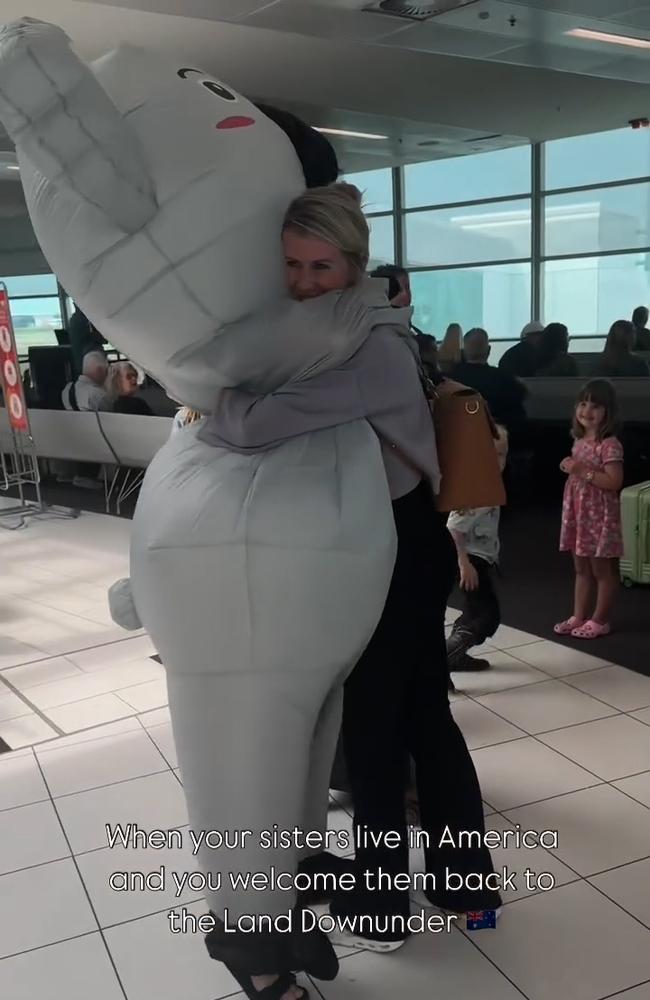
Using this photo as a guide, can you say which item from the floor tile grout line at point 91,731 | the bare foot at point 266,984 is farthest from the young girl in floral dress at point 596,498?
the bare foot at point 266,984

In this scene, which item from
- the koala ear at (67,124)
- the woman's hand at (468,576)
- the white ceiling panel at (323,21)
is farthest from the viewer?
the white ceiling panel at (323,21)

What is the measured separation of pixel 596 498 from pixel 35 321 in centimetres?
507

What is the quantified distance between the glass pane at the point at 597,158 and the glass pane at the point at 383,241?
840mm

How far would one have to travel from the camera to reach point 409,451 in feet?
5.24

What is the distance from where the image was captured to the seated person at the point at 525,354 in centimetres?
455

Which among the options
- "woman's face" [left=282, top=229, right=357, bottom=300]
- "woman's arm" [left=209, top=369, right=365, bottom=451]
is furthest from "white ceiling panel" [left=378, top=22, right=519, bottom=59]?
"woman's arm" [left=209, top=369, right=365, bottom=451]

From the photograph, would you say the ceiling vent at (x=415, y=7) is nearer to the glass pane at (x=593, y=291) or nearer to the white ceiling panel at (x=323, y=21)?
the white ceiling panel at (x=323, y=21)

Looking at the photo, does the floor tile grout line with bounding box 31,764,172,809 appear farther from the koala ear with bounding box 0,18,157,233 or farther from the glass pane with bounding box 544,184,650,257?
the glass pane with bounding box 544,184,650,257

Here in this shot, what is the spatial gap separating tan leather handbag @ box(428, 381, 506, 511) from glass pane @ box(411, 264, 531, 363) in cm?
285

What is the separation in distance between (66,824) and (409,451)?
4.89ft

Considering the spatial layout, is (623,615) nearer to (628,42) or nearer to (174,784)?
(174,784)

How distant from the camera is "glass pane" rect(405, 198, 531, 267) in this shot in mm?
4605

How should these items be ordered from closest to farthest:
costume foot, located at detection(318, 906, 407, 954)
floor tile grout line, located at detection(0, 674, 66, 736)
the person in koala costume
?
the person in koala costume, costume foot, located at detection(318, 906, 407, 954), floor tile grout line, located at detection(0, 674, 66, 736)

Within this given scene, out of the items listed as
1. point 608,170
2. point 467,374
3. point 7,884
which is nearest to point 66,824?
point 7,884
